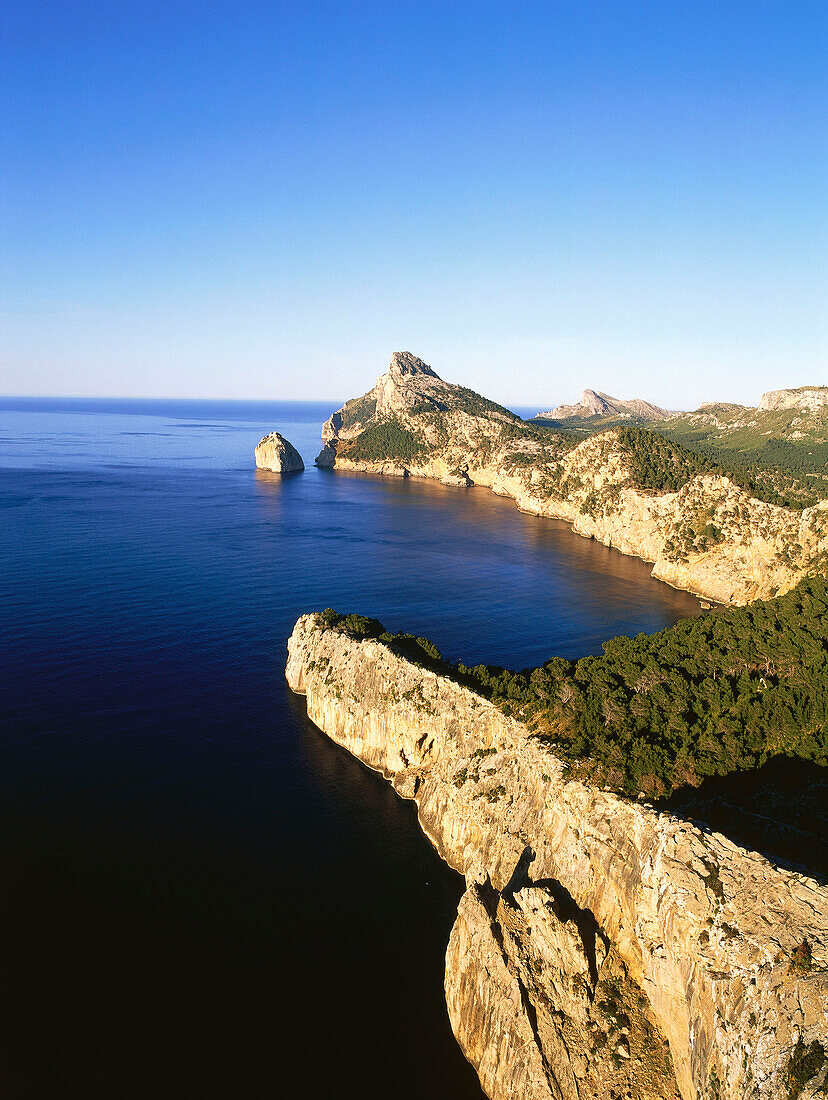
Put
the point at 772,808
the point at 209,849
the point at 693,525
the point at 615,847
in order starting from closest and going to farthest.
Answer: the point at 615,847 → the point at 772,808 → the point at 209,849 → the point at 693,525

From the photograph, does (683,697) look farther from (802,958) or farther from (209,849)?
(209,849)

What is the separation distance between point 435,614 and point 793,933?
2564 inches

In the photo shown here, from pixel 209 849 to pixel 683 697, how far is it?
35086mm

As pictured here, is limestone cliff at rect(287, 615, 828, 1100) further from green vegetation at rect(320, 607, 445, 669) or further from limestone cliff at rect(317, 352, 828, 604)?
limestone cliff at rect(317, 352, 828, 604)

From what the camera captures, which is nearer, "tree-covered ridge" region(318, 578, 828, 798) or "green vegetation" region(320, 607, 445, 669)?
"tree-covered ridge" region(318, 578, 828, 798)

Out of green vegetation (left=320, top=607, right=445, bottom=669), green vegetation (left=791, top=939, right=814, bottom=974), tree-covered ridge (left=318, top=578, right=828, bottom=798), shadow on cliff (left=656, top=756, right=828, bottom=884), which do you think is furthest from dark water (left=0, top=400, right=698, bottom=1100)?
green vegetation (left=791, top=939, right=814, bottom=974)

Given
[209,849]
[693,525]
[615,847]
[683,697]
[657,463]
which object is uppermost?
[657,463]

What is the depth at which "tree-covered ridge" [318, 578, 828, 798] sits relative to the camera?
3750 cm

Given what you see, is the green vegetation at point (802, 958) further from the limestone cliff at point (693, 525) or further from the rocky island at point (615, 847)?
the limestone cliff at point (693, 525)

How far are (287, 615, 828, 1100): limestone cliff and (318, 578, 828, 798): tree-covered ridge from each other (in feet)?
10.3

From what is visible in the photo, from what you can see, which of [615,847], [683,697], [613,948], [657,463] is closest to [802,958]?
[615,847]

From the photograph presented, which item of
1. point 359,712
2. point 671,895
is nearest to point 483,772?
point 359,712

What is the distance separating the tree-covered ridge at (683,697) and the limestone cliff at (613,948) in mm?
3125

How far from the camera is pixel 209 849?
42.3 m
